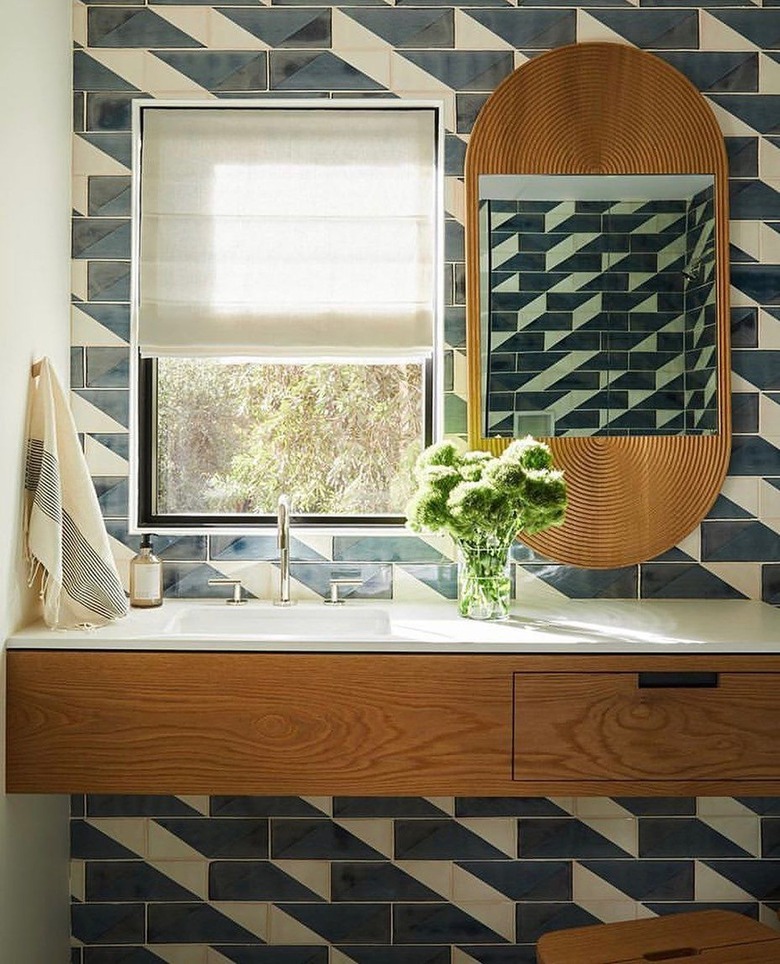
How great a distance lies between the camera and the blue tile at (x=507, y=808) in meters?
2.58

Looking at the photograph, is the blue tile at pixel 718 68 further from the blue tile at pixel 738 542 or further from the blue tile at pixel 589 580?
the blue tile at pixel 589 580

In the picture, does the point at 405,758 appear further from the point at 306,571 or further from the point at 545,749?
the point at 306,571

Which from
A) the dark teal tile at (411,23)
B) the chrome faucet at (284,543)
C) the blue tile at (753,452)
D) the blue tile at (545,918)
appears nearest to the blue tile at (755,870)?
the blue tile at (545,918)

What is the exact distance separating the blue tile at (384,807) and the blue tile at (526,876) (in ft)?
0.53

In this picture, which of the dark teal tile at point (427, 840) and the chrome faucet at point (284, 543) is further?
the dark teal tile at point (427, 840)

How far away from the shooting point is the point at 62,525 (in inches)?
87.0

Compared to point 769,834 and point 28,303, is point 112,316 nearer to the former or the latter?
point 28,303

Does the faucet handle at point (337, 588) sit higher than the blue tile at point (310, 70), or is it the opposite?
the blue tile at point (310, 70)

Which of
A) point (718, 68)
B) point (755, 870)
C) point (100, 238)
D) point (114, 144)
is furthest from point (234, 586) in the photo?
point (718, 68)

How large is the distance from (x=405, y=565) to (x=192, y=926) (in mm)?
1077

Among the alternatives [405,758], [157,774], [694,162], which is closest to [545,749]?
[405,758]

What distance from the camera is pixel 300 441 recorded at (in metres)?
2.67

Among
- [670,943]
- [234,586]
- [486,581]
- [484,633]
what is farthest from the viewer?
[234,586]

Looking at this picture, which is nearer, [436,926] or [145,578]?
[145,578]
